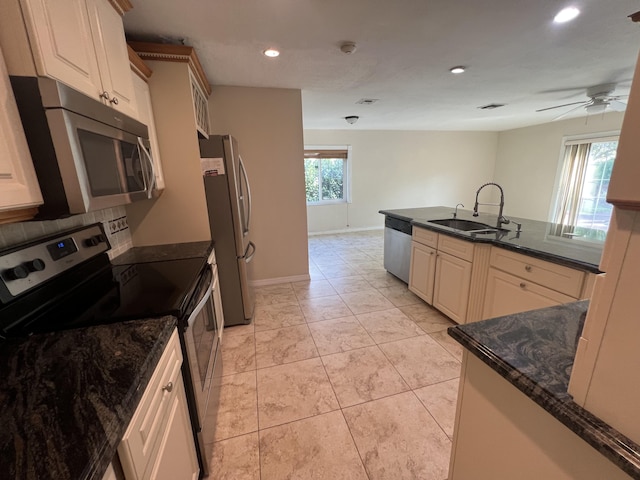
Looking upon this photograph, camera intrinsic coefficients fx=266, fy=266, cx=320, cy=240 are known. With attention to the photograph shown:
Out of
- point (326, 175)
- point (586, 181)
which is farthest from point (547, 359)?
point (586, 181)

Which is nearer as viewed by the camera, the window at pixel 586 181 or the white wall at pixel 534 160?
the window at pixel 586 181

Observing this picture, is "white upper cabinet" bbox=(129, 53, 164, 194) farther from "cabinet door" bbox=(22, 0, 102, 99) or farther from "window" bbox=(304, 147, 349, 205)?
"window" bbox=(304, 147, 349, 205)

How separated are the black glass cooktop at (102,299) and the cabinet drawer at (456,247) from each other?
210cm

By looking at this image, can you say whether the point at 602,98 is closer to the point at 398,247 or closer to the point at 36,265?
the point at 398,247

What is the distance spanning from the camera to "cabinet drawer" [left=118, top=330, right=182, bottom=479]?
679 millimetres

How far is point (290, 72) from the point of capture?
256cm

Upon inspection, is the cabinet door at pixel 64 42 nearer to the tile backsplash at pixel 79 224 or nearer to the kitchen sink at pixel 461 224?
the tile backsplash at pixel 79 224

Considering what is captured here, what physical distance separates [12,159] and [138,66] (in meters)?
1.33

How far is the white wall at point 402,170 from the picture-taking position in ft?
20.7

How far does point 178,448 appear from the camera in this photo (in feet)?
3.40


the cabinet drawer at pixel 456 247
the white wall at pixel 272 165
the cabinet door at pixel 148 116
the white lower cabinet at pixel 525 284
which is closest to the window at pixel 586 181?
the cabinet drawer at pixel 456 247

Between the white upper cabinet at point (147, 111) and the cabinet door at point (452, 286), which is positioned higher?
the white upper cabinet at point (147, 111)

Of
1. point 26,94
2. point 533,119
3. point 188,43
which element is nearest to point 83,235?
point 26,94

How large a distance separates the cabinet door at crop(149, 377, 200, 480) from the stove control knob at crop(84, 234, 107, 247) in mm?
948
